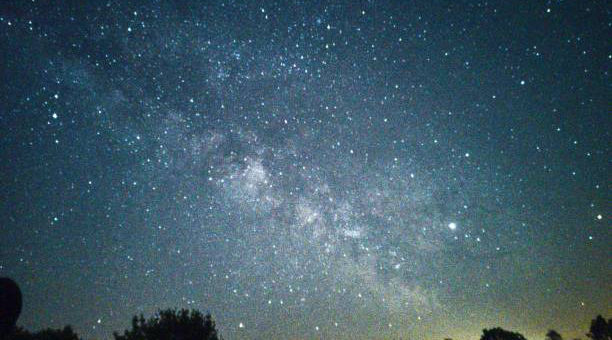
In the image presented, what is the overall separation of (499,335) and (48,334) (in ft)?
175

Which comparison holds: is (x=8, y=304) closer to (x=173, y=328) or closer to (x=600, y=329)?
(x=173, y=328)

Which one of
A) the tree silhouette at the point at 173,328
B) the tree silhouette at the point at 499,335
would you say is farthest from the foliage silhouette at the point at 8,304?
the tree silhouette at the point at 499,335

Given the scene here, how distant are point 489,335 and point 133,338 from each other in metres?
48.4

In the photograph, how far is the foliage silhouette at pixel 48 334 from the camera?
711 inches

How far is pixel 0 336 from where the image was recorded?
3.71 meters

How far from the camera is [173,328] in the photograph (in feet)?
57.9

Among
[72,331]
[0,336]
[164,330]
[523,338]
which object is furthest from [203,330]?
[523,338]

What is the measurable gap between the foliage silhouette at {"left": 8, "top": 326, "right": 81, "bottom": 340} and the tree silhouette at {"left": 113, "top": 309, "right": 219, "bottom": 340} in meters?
4.90

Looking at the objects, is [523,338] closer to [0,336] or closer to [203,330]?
[203,330]

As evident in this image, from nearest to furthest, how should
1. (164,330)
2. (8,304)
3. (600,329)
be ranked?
(8,304) < (164,330) < (600,329)

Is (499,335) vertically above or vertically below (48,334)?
below

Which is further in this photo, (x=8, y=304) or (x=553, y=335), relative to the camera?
(x=553, y=335)

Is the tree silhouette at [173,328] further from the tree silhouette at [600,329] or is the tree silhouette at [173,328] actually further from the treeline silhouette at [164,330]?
the tree silhouette at [600,329]

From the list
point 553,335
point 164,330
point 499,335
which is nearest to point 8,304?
point 164,330
